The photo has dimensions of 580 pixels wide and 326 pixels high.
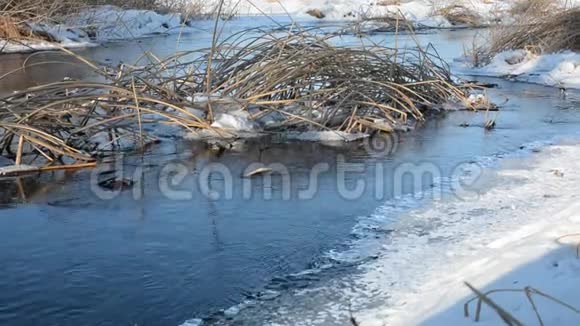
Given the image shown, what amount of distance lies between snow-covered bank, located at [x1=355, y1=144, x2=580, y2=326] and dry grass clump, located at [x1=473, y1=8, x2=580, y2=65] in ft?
27.4

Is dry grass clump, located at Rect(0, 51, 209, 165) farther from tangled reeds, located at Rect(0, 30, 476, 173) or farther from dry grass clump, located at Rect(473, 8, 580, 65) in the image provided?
dry grass clump, located at Rect(473, 8, 580, 65)

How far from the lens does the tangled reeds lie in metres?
5.69

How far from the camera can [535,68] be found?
1180 cm

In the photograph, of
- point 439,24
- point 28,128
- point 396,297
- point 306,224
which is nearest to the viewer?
point 396,297

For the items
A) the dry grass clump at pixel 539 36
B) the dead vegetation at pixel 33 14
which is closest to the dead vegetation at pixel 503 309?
the dry grass clump at pixel 539 36

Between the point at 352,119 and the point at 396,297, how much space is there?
390cm

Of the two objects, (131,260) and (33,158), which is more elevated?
(33,158)

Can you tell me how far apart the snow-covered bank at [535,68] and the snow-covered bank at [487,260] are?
6637 millimetres

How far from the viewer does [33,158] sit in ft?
18.1

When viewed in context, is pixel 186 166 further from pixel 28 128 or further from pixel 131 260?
pixel 131 260

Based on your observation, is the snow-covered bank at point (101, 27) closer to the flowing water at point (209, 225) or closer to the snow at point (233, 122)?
the snow at point (233, 122)

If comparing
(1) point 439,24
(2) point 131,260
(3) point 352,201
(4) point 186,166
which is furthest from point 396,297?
(1) point 439,24

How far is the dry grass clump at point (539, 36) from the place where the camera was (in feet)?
40.7

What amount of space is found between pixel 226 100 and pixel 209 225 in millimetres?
2845
